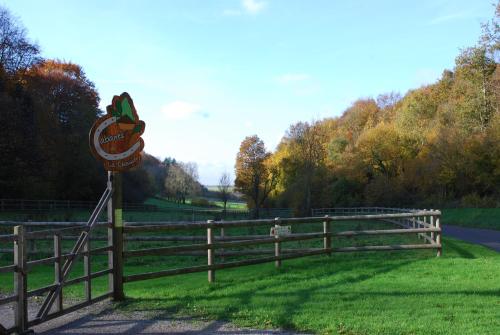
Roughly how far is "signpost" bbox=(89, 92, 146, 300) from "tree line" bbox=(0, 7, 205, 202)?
134 ft

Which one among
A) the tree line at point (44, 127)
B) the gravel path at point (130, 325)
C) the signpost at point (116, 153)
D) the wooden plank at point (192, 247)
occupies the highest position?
the tree line at point (44, 127)

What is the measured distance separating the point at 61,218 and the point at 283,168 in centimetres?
4741

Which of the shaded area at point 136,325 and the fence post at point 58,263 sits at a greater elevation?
the fence post at point 58,263

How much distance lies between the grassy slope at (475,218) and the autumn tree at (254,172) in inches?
1464

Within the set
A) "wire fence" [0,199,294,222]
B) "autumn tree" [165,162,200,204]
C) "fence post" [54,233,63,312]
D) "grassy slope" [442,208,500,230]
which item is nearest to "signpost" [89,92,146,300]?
"fence post" [54,233,63,312]

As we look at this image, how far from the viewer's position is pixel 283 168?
77.8 meters

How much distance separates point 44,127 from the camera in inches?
2151

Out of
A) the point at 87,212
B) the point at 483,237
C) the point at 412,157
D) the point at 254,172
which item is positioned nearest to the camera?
the point at 483,237

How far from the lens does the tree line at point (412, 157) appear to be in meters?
49.5

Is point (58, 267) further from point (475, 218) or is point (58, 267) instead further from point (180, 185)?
point (180, 185)

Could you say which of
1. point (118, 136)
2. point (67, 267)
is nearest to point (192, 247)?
point (118, 136)

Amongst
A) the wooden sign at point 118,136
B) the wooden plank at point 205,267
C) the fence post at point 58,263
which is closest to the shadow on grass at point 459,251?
the wooden plank at point 205,267

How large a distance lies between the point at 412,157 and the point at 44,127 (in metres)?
41.8

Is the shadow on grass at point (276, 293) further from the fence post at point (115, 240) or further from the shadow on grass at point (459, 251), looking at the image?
the shadow on grass at point (459, 251)
